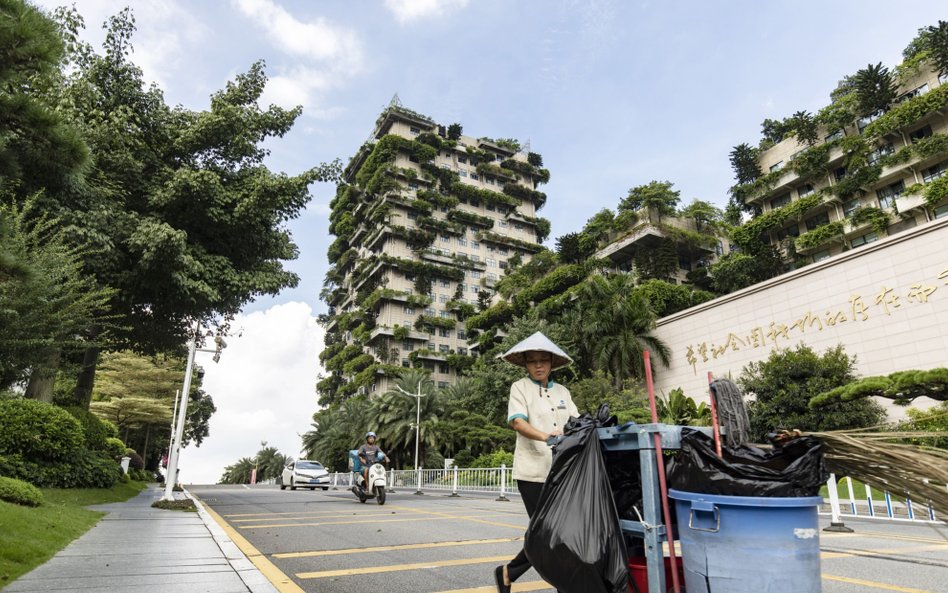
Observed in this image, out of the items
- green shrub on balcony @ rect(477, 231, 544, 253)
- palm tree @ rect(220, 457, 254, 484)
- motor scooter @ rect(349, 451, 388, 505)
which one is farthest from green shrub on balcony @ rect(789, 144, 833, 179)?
palm tree @ rect(220, 457, 254, 484)

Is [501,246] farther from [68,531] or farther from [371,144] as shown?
[68,531]

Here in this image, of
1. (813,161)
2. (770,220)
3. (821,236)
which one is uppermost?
(813,161)

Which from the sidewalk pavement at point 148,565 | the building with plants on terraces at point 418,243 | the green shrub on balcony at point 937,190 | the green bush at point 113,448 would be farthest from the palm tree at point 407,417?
the green shrub on balcony at point 937,190

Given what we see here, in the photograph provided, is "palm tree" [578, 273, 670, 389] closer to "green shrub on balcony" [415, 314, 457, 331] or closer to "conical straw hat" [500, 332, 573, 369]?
"conical straw hat" [500, 332, 573, 369]

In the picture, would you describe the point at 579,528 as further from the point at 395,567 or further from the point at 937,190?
the point at 937,190

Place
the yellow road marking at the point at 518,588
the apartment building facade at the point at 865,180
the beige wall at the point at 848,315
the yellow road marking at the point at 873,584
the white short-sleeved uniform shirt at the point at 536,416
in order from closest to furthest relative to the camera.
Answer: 1. the white short-sleeved uniform shirt at the point at 536,416
2. the yellow road marking at the point at 873,584
3. the yellow road marking at the point at 518,588
4. the beige wall at the point at 848,315
5. the apartment building facade at the point at 865,180

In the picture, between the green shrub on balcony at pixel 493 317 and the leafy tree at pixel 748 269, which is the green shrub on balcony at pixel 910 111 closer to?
the leafy tree at pixel 748 269

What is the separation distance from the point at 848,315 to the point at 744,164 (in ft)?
83.3

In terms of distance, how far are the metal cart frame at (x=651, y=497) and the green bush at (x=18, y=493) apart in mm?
9088

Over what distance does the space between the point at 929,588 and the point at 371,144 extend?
3142 inches

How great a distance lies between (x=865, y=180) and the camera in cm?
3797

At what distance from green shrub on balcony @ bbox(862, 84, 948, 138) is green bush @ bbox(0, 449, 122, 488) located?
44353mm

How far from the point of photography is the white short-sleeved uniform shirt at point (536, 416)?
3650 millimetres

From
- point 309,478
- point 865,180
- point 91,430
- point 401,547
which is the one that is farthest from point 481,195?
point 401,547
